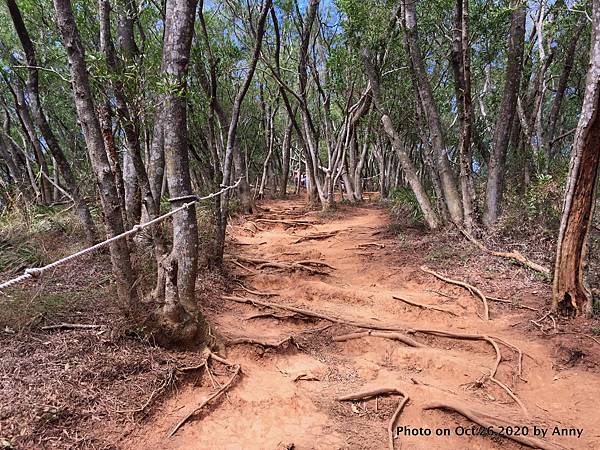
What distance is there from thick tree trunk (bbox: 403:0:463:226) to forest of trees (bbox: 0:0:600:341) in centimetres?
3

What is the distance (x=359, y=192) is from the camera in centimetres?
1573

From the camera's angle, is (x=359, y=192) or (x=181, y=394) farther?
(x=359, y=192)

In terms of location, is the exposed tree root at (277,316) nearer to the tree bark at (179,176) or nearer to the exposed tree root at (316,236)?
the tree bark at (179,176)

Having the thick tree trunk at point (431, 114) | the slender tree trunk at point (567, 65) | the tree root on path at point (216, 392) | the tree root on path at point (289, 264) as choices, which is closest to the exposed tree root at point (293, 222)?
the tree root on path at point (289, 264)

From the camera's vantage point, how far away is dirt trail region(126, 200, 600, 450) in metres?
2.96

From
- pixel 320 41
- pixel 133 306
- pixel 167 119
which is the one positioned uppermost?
pixel 320 41

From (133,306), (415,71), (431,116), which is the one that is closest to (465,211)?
(431,116)

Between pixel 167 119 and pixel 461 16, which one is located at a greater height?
pixel 461 16

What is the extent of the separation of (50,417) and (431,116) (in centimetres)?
757

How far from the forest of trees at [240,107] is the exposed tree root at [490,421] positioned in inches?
85.6

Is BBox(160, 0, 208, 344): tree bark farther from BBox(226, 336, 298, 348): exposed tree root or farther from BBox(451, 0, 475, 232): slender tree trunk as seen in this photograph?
BBox(451, 0, 475, 232): slender tree trunk

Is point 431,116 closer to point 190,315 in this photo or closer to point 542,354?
point 542,354

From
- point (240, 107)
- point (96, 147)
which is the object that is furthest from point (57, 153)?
point (96, 147)

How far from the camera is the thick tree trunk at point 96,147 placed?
10.6 ft
